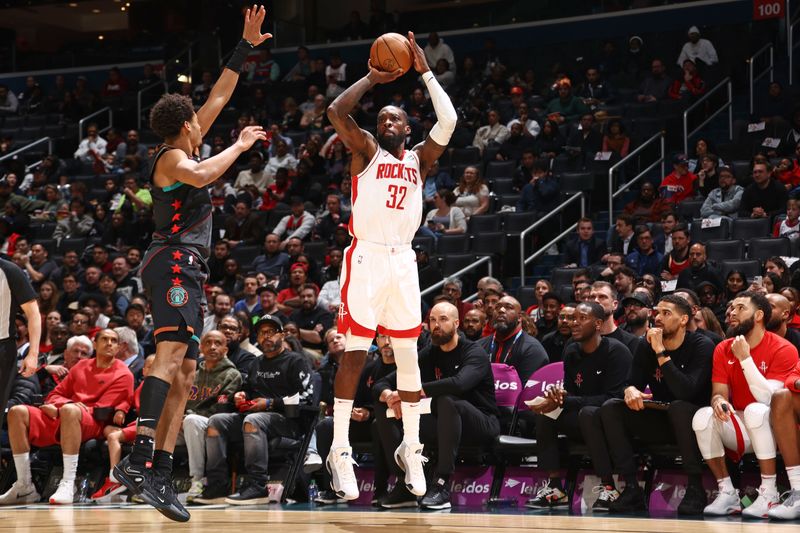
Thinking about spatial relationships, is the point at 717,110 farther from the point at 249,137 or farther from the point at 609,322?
the point at 249,137

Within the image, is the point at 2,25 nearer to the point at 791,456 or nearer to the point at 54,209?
the point at 54,209

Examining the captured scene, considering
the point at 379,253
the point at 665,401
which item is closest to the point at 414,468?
the point at 379,253

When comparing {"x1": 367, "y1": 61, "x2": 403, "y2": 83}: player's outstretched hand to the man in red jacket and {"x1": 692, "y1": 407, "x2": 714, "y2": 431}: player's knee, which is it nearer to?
{"x1": 692, "y1": 407, "x2": 714, "y2": 431}: player's knee

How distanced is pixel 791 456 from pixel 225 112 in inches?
581

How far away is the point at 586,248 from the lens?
41.8 ft

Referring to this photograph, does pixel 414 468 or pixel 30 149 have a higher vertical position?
pixel 30 149

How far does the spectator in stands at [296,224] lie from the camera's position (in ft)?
48.4

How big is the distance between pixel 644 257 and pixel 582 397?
4549 mm

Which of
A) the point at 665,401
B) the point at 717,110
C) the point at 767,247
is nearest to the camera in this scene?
the point at 665,401

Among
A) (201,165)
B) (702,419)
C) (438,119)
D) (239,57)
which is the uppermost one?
(239,57)

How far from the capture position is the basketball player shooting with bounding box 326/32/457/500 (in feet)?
20.6

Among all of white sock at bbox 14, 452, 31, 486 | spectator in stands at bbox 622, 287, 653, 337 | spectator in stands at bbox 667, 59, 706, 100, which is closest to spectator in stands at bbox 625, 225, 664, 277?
spectator in stands at bbox 622, 287, 653, 337

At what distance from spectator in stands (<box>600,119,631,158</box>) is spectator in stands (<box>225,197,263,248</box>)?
502 cm

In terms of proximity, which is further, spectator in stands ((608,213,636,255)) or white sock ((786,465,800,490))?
spectator in stands ((608,213,636,255))
